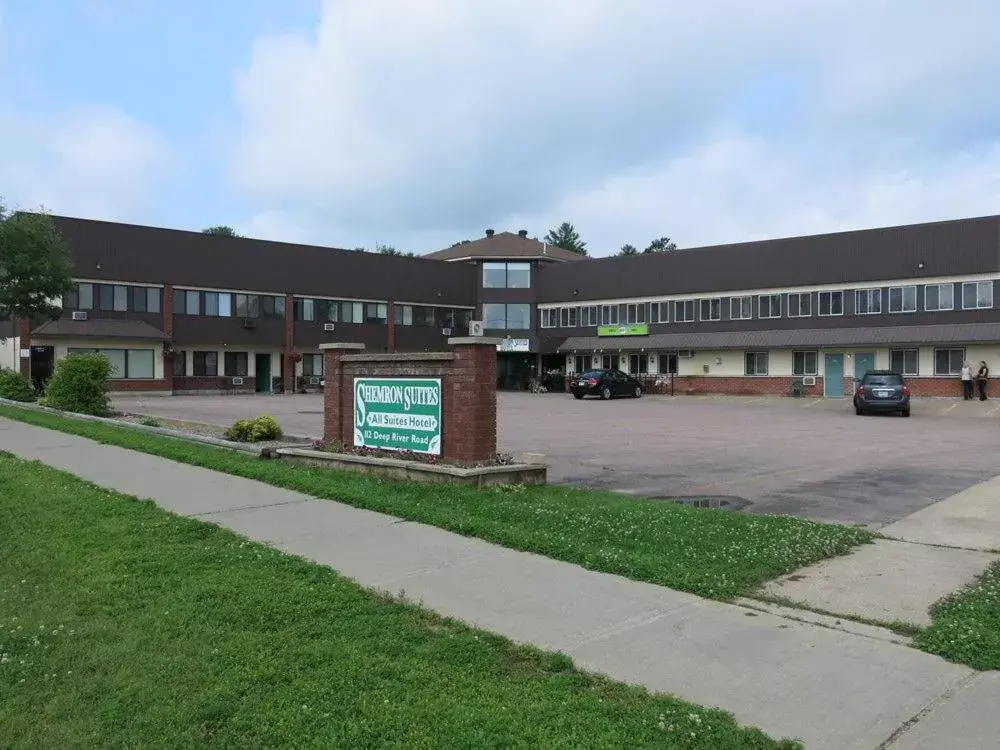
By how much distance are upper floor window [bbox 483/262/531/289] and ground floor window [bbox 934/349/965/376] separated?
27448 millimetres

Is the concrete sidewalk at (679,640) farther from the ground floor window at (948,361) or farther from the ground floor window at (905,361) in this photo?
the ground floor window at (905,361)

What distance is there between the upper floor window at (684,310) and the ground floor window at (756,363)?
4.64m

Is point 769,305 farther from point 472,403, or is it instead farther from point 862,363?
point 472,403

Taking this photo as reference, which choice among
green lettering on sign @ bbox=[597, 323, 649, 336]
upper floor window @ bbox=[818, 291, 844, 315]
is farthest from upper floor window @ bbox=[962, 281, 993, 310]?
green lettering on sign @ bbox=[597, 323, 649, 336]

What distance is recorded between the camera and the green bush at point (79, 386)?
21.5m

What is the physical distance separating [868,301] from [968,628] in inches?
1644

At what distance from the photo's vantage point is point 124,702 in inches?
147

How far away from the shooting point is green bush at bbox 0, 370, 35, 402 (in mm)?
25812

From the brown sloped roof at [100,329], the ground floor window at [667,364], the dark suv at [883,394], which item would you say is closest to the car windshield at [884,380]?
the dark suv at [883,394]

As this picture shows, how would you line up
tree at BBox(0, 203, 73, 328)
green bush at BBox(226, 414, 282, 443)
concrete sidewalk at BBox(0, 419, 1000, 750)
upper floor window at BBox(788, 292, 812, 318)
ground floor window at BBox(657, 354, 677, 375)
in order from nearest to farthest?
concrete sidewalk at BBox(0, 419, 1000, 750)
green bush at BBox(226, 414, 282, 443)
tree at BBox(0, 203, 73, 328)
upper floor window at BBox(788, 292, 812, 318)
ground floor window at BBox(657, 354, 677, 375)

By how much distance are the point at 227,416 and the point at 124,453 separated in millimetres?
11608

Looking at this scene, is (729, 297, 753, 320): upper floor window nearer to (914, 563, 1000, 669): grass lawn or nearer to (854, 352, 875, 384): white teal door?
(854, 352, 875, 384): white teal door

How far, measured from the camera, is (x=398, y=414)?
431 inches

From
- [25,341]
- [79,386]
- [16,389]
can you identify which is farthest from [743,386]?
[25,341]
